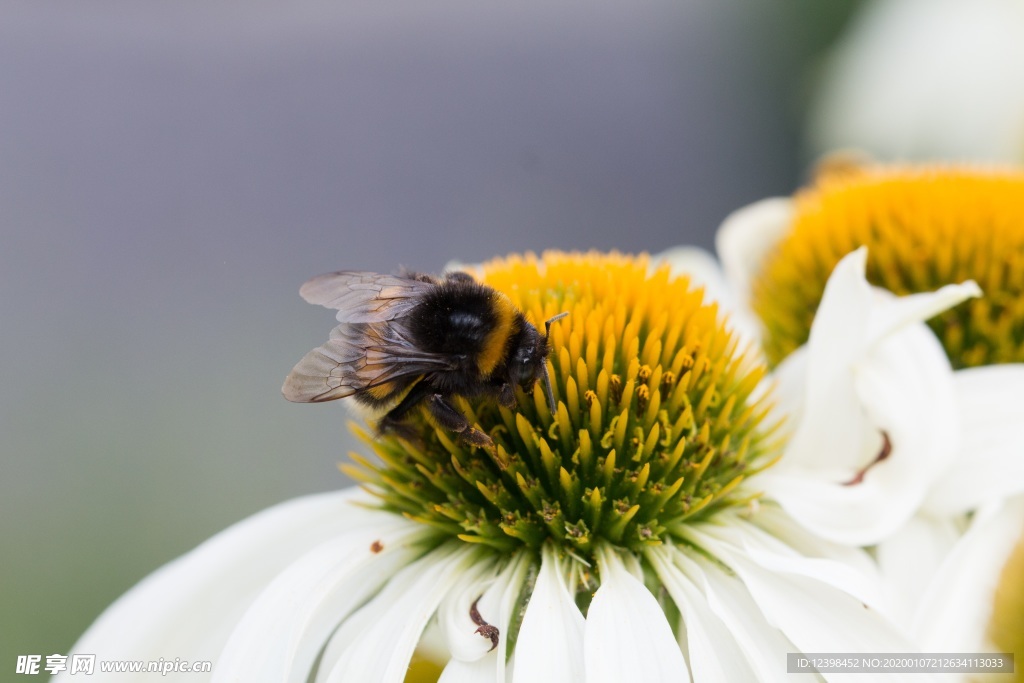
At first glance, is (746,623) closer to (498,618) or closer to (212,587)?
(498,618)

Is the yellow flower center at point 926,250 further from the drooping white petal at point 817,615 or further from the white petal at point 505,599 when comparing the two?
the white petal at point 505,599

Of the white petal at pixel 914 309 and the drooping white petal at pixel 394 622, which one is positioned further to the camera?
the white petal at pixel 914 309

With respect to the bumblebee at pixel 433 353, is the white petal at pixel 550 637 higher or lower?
lower

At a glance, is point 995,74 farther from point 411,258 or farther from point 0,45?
point 0,45

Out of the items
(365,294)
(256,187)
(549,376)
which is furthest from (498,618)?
(256,187)

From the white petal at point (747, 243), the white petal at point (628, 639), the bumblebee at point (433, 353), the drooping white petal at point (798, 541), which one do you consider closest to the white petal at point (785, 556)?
the drooping white petal at point (798, 541)
